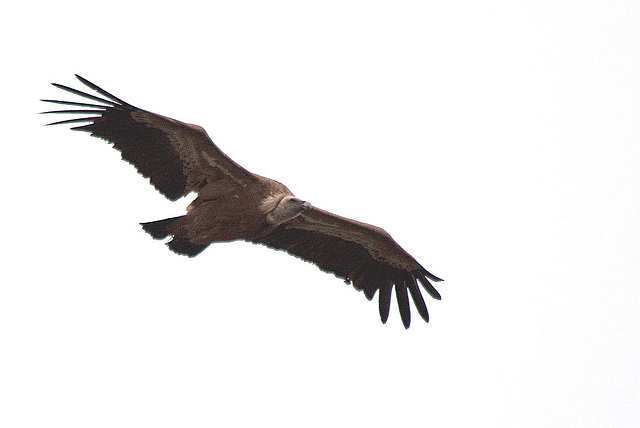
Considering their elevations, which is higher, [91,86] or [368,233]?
[368,233]

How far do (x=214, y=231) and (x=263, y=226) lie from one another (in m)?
0.63

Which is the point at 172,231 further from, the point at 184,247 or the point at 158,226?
the point at 184,247

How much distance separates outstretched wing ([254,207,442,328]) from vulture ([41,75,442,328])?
14mm

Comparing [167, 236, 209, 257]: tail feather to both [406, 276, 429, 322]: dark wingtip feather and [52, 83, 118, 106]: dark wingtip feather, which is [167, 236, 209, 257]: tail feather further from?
[406, 276, 429, 322]: dark wingtip feather

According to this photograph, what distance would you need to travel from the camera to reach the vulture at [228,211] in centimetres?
1324

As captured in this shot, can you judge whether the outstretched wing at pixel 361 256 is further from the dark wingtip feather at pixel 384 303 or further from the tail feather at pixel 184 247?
the tail feather at pixel 184 247

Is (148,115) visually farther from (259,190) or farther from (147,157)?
(259,190)

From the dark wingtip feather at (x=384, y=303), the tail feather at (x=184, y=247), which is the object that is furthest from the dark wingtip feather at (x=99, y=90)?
the dark wingtip feather at (x=384, y=303)

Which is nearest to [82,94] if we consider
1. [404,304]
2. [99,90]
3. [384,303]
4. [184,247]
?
[99,90]

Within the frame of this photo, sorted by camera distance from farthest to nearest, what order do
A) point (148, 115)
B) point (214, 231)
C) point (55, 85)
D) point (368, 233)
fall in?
point (368, 233) → point (214, 231) → point (148, 115) → point (55, 85)

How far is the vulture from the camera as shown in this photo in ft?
43.4

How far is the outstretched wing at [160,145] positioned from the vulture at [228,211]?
0.04 ft

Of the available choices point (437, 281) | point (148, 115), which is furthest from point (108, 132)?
point (437, 281)

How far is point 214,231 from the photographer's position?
14.0 m
